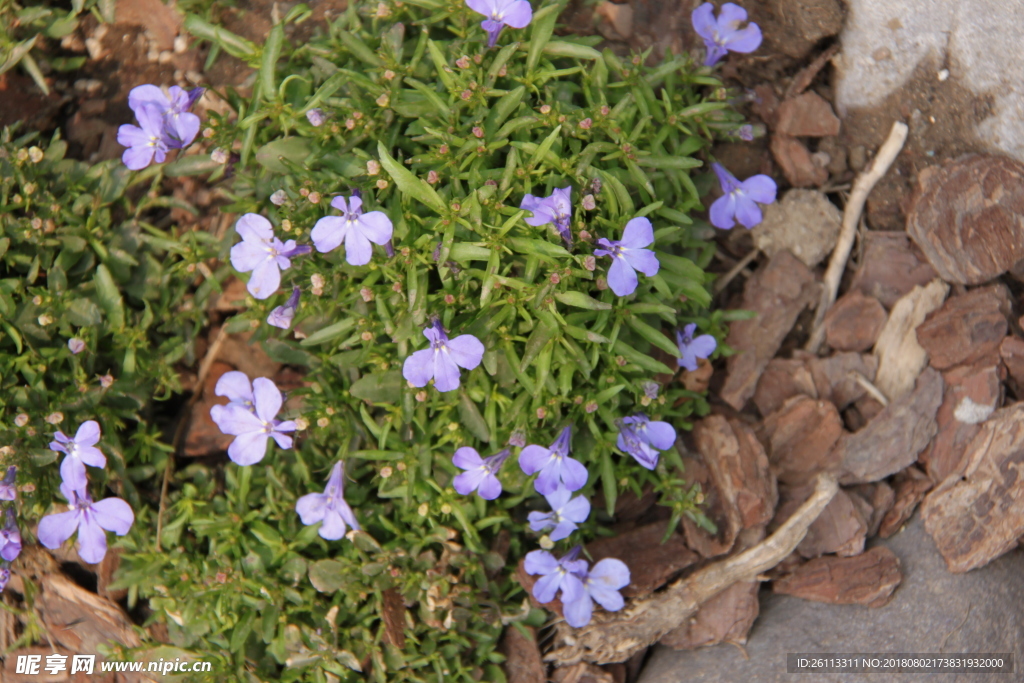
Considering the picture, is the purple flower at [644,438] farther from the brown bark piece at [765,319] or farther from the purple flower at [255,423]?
the purple flower at [255,423]

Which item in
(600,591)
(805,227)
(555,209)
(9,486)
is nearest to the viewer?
(555,209)

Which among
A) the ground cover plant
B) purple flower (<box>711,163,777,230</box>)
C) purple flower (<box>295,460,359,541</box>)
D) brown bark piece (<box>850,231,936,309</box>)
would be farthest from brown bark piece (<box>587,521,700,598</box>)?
brown bark piece (<box>850,231,936,309</box>)

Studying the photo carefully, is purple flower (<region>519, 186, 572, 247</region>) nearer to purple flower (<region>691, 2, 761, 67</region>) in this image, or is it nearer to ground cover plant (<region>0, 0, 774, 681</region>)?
ground cover plant (<region>0, 0, 774, 681</region>)

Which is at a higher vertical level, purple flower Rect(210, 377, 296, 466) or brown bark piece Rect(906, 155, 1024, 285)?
brown bark piece Rect(906, 155, 1024, 285)

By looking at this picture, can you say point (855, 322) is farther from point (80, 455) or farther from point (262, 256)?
point (80, 455)

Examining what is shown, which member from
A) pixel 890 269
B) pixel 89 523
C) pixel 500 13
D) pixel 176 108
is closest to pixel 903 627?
pixel 890 269

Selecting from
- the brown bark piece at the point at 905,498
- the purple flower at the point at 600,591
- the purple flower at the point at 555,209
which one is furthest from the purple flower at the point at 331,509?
the brown bark piece at the point at 905,498
